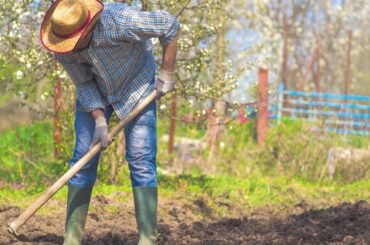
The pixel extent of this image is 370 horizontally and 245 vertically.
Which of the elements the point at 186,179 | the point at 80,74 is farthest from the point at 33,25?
the point at 80,74

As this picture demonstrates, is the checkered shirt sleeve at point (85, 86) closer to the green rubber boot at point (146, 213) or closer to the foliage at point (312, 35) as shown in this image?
the green rubber boot at point (146, 213)

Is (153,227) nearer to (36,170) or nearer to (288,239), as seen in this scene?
(288,239)

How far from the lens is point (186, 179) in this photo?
8.86 meters

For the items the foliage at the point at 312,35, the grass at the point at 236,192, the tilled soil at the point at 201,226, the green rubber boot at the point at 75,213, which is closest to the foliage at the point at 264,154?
the grass at the point at 236,192

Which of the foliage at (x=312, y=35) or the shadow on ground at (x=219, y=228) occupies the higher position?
the foliage at (x=312, y=35)

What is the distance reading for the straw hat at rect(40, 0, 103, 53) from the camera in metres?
4.84

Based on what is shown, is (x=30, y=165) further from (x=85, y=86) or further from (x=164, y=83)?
(x=164, y=83)

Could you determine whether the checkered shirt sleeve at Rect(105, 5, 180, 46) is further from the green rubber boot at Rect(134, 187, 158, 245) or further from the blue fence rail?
the blue fence rail

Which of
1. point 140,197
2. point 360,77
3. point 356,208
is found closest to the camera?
point 140,197

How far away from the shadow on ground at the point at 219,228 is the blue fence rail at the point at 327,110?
3764 mm

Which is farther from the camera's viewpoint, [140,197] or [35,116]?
[35,116]

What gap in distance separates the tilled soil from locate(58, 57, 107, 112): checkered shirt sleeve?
981 millimetres

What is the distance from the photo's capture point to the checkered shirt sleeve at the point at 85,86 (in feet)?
16.8

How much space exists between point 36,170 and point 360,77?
69.5 ft
